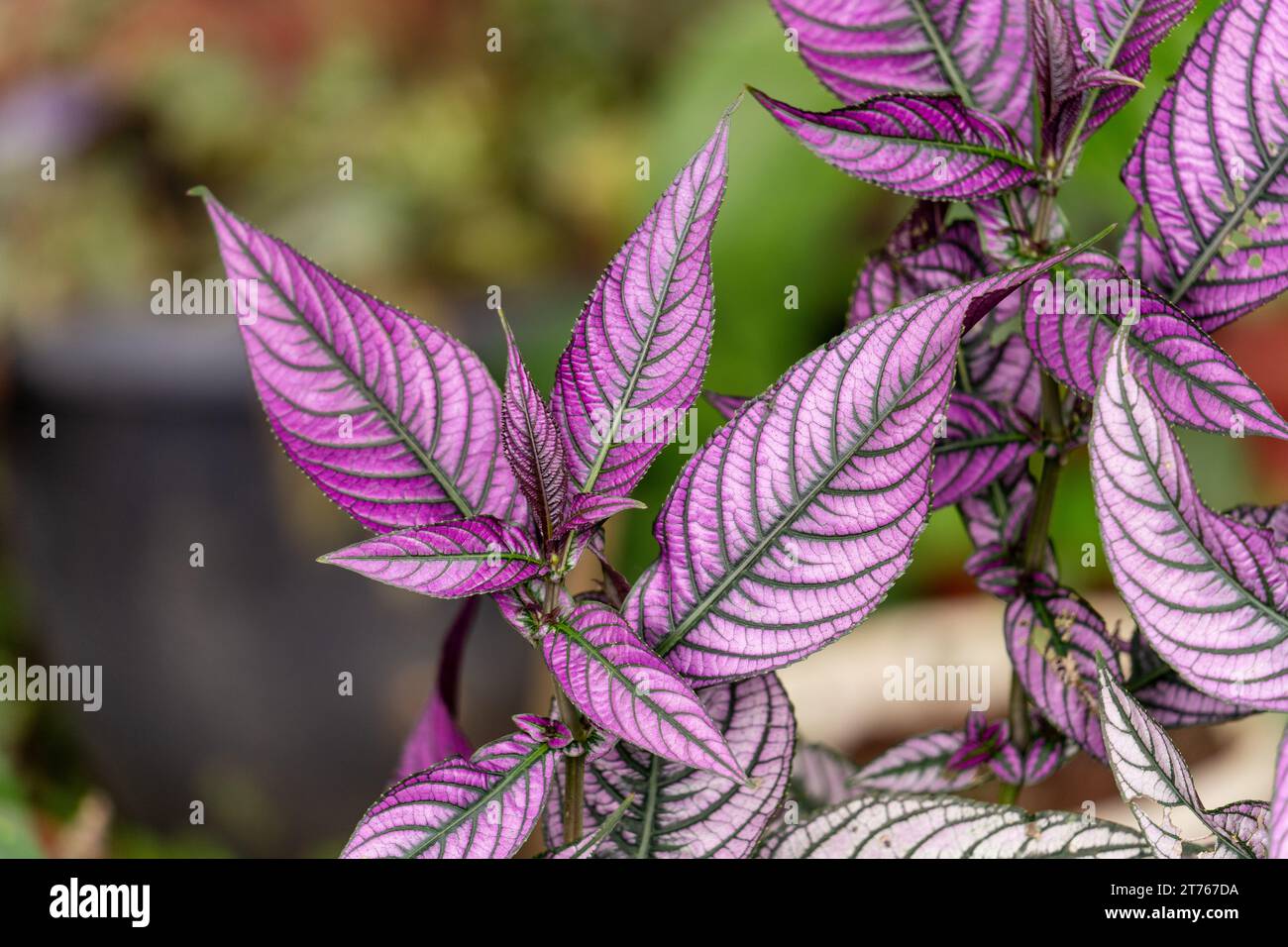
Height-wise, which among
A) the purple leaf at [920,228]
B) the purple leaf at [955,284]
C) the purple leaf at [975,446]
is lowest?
the purple leaf at [975,446]

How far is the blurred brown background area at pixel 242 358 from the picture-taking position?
1468mm

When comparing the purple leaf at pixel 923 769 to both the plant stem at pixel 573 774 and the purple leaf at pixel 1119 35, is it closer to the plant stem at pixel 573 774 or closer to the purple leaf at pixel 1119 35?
the plant stem at pixel 573 774

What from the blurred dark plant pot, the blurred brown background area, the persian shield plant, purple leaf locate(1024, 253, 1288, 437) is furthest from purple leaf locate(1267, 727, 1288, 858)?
the blurred dark plant pot

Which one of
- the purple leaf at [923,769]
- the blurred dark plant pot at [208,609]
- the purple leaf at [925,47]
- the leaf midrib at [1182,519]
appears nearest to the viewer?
the leaf midrib at [1182,519]

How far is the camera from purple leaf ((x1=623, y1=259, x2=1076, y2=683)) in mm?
349

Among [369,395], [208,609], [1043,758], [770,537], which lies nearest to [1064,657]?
[1043,758]

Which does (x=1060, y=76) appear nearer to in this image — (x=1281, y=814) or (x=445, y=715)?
(x=1281, y=814)

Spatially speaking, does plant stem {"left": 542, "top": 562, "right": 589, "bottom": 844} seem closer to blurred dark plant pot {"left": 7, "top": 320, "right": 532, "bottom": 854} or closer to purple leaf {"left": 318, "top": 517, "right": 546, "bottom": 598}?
purple leaf {"left": 318, "top": 517, "right": 546, "bottom": 598}

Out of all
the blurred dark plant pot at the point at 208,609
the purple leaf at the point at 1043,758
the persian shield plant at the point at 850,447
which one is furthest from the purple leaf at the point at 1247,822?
the blurred dark plant pot at the point at 208,609

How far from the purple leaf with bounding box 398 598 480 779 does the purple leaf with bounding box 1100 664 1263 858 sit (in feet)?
0.85

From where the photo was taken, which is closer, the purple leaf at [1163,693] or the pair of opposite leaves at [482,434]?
the pair of opposite leaves at [482,434]
